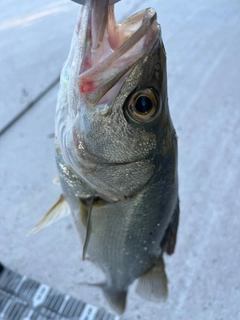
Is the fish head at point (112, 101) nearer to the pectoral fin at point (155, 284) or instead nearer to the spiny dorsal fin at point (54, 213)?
the spiny dorsal fin at point (54, 213)

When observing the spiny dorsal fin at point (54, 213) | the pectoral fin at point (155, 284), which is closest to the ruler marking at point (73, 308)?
the pectoral fin at point (155, 284)

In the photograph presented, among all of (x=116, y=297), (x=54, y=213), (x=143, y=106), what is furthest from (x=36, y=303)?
(x=143, y=106)

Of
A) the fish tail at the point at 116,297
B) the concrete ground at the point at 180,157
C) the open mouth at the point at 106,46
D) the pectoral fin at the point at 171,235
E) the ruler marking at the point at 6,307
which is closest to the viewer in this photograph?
the open mouth at the point at 106,46

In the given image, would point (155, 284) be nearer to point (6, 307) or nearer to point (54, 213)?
point (54, 213)

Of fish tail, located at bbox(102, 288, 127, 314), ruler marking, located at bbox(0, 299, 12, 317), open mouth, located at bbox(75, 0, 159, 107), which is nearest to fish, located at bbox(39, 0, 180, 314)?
open mouth, located at bbox(75, 0, 159, 107)

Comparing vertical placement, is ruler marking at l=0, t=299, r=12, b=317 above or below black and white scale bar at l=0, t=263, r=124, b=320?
above

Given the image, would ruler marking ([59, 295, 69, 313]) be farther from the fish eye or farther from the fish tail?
the fish eye
